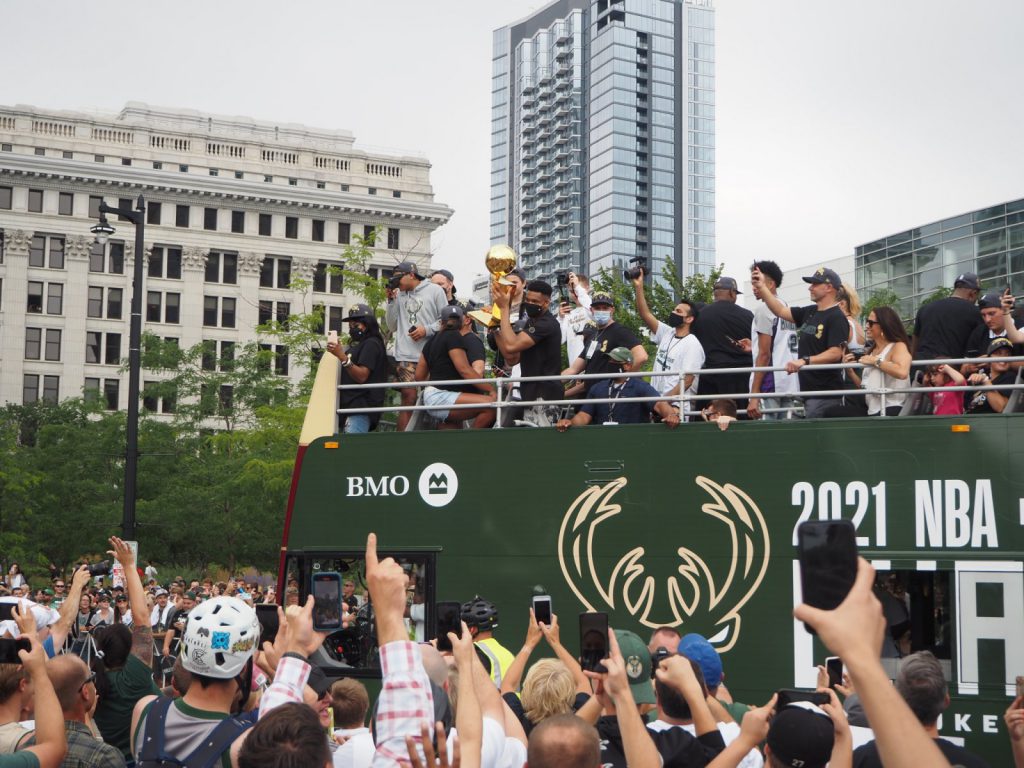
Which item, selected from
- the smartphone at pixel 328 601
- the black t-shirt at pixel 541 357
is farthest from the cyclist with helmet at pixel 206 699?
the black t-shirt at pixel 541 357

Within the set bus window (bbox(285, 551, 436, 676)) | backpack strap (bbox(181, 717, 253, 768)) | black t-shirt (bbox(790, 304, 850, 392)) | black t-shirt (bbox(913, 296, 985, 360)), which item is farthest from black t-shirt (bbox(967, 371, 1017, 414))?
backpack strap (bbox(181, 717, 253, 768))

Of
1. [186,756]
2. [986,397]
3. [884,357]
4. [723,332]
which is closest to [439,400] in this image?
[723,332]

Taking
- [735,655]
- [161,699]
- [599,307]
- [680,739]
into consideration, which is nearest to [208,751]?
[161,699]

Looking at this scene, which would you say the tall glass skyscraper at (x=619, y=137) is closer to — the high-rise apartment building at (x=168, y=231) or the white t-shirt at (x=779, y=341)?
the high-rise apartment building at (x=168, y=231)

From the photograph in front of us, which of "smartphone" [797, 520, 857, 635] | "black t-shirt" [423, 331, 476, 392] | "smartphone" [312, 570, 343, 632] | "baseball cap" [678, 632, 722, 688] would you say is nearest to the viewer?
"smartphone" [797, 520, 857, 635]

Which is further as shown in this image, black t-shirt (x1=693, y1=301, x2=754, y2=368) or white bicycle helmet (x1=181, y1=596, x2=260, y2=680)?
black t-shirt (x1=693, y1=301, x2=754, y2=368)

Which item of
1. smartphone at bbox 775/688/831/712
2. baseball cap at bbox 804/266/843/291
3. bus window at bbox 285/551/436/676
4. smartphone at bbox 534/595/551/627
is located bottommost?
bus window at bbox 285/551/436/676

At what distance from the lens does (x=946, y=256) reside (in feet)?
154

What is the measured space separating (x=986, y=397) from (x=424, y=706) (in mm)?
8455

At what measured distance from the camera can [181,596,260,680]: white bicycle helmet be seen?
4.36 meters

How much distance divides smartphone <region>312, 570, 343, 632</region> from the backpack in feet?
15.6

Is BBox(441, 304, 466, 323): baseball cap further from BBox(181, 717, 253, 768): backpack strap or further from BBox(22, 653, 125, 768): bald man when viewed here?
BBox(181, 717, 253, 768): backpack strap

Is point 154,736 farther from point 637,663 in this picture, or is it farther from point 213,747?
point 637,663

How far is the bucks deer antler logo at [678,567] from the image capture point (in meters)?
10.7
